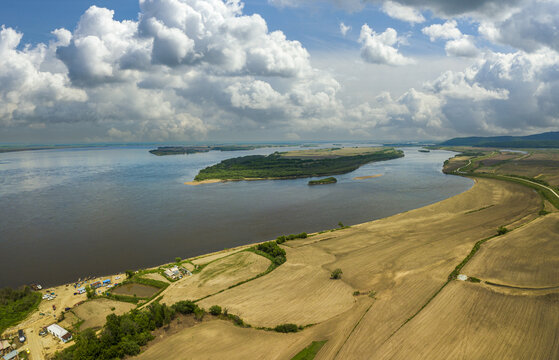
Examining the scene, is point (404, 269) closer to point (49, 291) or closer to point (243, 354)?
point (243, 354)

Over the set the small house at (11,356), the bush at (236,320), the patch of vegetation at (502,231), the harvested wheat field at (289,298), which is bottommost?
the small house at (11,356)

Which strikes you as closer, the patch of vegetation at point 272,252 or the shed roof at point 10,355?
the shed roof at point 10,355

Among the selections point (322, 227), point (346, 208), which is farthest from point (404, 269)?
point (346, 208)

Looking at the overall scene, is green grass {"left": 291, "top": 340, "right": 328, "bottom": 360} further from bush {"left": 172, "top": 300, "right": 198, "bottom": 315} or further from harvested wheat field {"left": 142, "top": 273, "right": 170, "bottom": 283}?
harvested wheat field {"left": 142, "top": 273, "right": 170, "bottom": 283}

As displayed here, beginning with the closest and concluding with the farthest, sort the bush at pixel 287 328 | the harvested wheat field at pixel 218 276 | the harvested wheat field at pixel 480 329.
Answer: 1. the harvested wheat field at pixel 480 329
2. the bush at pixel 287 328
3. the harvested wheat field at pixel 218 276

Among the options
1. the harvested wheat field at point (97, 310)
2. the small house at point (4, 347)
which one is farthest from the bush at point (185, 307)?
the small house at point (4, 347)

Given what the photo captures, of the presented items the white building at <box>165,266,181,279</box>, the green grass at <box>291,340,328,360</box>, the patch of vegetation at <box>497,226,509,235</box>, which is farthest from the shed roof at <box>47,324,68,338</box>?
the patch of vegetation at <box>497,226,509,235</box>

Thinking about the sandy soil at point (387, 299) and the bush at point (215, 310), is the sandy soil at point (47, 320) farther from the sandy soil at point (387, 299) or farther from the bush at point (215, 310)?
the bush at point (215, 310)
